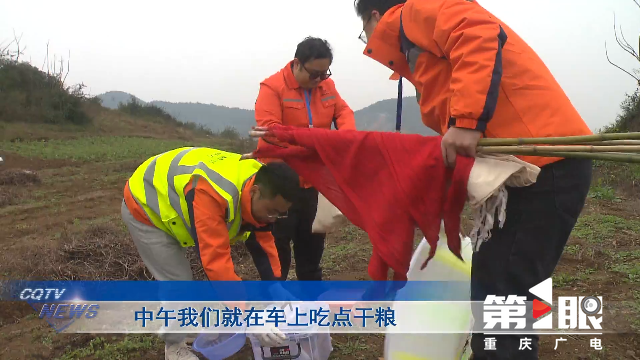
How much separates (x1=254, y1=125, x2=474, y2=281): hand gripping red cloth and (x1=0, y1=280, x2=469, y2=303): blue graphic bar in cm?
19

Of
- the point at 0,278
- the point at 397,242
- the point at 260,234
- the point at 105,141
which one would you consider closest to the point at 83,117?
the point at 105,141

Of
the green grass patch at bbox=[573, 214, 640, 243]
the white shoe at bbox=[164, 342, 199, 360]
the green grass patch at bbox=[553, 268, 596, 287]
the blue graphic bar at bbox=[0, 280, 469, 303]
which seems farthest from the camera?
the green grass patch at bbox=[573, 214, 640, 243]

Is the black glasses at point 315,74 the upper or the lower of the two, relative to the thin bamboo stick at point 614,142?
upper

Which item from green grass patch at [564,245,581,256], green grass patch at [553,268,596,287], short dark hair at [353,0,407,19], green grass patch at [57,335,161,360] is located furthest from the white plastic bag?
green grass patch at [564,245,581,256]

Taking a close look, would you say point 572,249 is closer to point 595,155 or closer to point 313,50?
point 313,50

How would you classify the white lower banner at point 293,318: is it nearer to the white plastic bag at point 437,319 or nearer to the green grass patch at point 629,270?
→ the white plastic bag at point 437,319

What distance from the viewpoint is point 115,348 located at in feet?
8.17

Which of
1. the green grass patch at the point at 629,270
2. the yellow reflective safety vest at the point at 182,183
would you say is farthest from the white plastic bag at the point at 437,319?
the green grass patch at the point at 629,270

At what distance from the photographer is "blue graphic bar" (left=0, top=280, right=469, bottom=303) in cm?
194

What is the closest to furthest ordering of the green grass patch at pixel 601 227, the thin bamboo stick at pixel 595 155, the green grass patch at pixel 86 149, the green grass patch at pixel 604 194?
the thin bamboo stick at pixel 595 155 → the green grass patch at pixel 601 227 → the green grass patch at pixel 604 194 → the green grass patch at pixel 86 149

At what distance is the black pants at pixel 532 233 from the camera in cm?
140

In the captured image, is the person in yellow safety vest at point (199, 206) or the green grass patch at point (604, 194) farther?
the green grass patch at point (604, 194)

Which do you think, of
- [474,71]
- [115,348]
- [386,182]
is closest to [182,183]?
[386,182]

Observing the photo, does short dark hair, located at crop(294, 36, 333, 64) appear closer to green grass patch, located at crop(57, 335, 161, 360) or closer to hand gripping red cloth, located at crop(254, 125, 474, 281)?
hand gripping red cloth, located at crop(254, 125, 474, 281)
